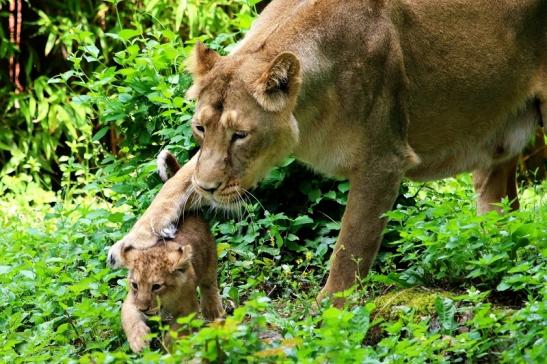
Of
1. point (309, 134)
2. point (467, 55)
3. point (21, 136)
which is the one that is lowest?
point (21, 136)

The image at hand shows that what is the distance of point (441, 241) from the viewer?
5.67m

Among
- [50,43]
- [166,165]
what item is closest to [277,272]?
[166,165]

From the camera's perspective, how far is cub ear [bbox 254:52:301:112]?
5.49 metres

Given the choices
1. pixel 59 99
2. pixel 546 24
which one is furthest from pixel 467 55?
pixel 59 99

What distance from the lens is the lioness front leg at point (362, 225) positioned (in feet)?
19.3

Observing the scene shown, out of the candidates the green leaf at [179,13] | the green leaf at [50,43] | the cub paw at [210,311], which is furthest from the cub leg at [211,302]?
the green leaf at [50,43]

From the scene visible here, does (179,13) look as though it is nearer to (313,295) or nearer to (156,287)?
(313,295)

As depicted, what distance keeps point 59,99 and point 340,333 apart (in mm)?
6994

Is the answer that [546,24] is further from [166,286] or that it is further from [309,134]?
[166,286]

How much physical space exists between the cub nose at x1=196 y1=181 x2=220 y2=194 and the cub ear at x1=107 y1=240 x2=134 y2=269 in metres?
0.47

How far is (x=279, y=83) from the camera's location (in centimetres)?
553

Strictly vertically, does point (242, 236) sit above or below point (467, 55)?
below

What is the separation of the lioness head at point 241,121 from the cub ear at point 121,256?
45cm

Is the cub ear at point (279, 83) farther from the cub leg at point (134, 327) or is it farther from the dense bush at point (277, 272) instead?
the cub leg at point (134, 327)
